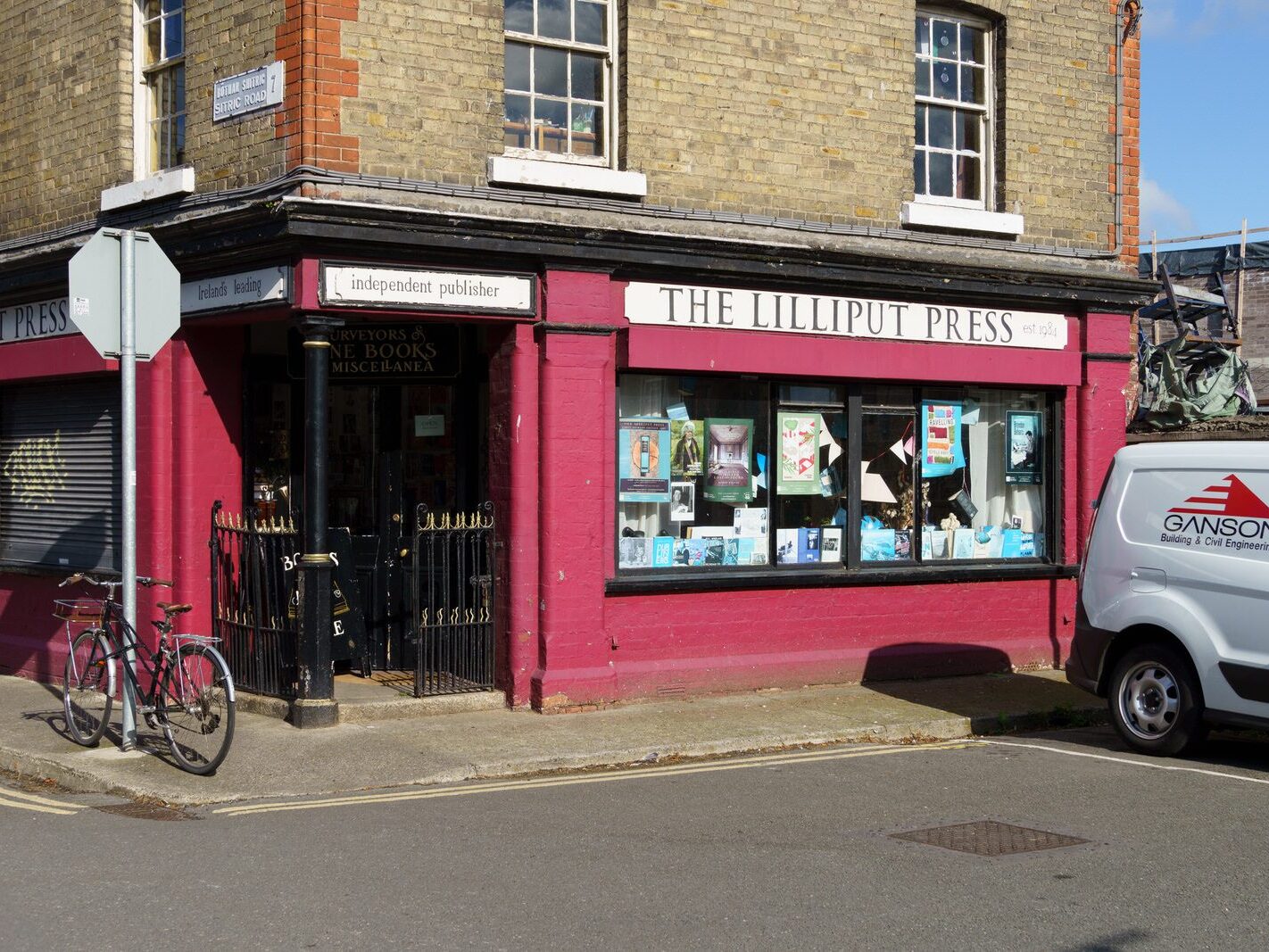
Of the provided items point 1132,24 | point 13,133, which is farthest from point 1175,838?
point 13,133

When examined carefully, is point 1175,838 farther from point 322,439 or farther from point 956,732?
point 322,439

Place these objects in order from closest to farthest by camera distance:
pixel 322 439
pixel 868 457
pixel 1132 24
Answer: pixel 322 439, pixel 868 457, pixel 1132 24

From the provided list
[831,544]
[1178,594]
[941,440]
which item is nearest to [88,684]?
[831,544]

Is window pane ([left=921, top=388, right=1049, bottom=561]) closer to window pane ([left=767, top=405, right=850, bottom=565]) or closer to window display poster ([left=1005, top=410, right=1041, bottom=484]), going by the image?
window display poster ([left=1005, top=410, right=1041, bottom=484])

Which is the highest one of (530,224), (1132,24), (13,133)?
(1132,24)

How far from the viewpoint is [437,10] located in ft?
36.0

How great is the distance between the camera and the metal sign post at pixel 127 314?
9.20 meters

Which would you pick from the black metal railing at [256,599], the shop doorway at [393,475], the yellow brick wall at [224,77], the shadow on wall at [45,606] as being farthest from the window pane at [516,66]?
the shadow on wall at [45,606]

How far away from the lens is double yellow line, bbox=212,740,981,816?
8273 millimetres

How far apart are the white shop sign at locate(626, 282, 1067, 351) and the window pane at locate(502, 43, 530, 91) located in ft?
6.00

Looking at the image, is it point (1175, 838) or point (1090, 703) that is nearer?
point (1175, 838)

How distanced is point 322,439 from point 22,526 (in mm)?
4862

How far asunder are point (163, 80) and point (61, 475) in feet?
12.0

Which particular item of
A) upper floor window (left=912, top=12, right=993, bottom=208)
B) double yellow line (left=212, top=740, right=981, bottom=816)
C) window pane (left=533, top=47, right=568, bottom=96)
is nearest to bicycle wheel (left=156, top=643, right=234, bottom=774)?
double yellow line (left=212, top=740, right=981, bottom=816)
